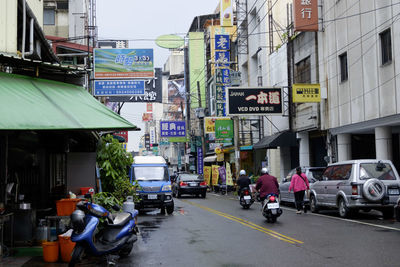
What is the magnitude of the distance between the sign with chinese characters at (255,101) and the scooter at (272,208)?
46.3 ft

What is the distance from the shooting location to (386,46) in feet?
68.9

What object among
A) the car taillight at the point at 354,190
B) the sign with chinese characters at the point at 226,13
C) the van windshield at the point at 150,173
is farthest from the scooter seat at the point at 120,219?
the sign with chinese characters at the point at 226,13

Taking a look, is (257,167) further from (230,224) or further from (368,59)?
(230,224)

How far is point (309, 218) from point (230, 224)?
3198 millimetres

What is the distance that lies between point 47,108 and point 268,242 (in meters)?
5.86

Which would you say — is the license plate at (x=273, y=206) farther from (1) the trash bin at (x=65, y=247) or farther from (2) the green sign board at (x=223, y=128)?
(2) the green sign board at (x=223, y=128)

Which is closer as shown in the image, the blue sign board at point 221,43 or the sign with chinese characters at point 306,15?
the sign with chinese characters at point 306,15

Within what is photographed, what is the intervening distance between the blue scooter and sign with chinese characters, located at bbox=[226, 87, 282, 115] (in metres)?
20.4

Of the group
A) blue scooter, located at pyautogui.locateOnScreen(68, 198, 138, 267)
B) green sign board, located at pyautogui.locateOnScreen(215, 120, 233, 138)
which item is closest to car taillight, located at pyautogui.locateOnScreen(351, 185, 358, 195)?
blue scooter, located at pyautogui.locateOnScreen(68, 198, 138, 267)

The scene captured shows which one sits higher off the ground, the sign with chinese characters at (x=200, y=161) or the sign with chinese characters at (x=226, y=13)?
the sign with chinese characters at (x=226, y=13)

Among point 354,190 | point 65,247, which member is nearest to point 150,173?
point 354,190

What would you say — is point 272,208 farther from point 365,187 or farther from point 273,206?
point 365,187

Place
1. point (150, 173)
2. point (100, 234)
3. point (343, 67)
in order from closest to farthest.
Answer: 1. point (100, 234)
2. point (150, 173)
3. point (343, 67)

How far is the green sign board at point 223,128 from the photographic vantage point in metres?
43.2
